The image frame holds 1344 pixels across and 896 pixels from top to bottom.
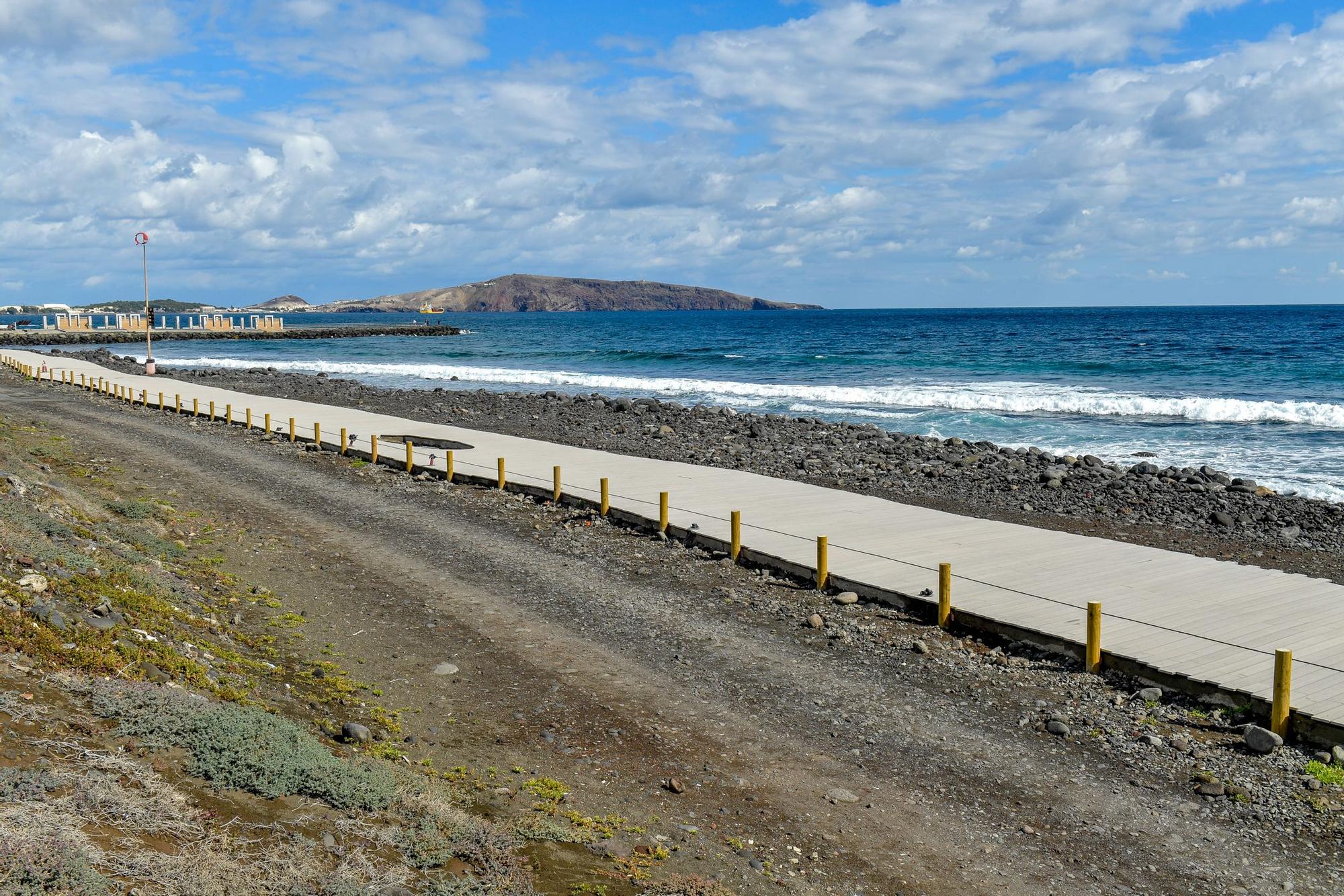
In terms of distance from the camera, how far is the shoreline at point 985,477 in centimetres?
1798

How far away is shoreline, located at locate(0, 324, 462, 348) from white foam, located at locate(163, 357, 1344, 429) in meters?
37.0

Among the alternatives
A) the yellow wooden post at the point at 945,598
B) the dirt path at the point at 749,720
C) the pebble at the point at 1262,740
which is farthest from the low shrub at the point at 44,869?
the yellow wooden post at the point at 945,598

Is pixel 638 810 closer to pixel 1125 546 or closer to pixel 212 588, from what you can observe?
pixel 212 588

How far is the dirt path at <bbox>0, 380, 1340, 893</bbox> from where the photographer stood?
22.9 feet

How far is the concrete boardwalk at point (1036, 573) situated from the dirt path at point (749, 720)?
919mm

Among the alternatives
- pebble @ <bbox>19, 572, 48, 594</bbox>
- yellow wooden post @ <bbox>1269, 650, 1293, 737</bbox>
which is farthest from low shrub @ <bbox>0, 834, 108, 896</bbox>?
yellow wooden post @ <bbox>1269, 650, 1293, 737</bbox>

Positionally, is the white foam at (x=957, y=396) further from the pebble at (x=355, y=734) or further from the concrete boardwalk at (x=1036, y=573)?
the pebble at (x=355, y=734)

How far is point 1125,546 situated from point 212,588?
12.3m

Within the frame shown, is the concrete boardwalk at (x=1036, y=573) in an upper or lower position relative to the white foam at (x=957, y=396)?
lower

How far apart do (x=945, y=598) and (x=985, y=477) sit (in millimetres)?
12512

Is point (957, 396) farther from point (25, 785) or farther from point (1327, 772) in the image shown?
point (25, 785)

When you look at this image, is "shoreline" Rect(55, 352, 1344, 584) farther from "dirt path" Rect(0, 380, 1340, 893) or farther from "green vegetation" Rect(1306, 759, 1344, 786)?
"dirt path" Rect(0, 380, 1340, 893)

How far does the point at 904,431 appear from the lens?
116 feet

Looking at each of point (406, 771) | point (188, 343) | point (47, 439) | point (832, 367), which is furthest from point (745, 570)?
point (188, 343)
